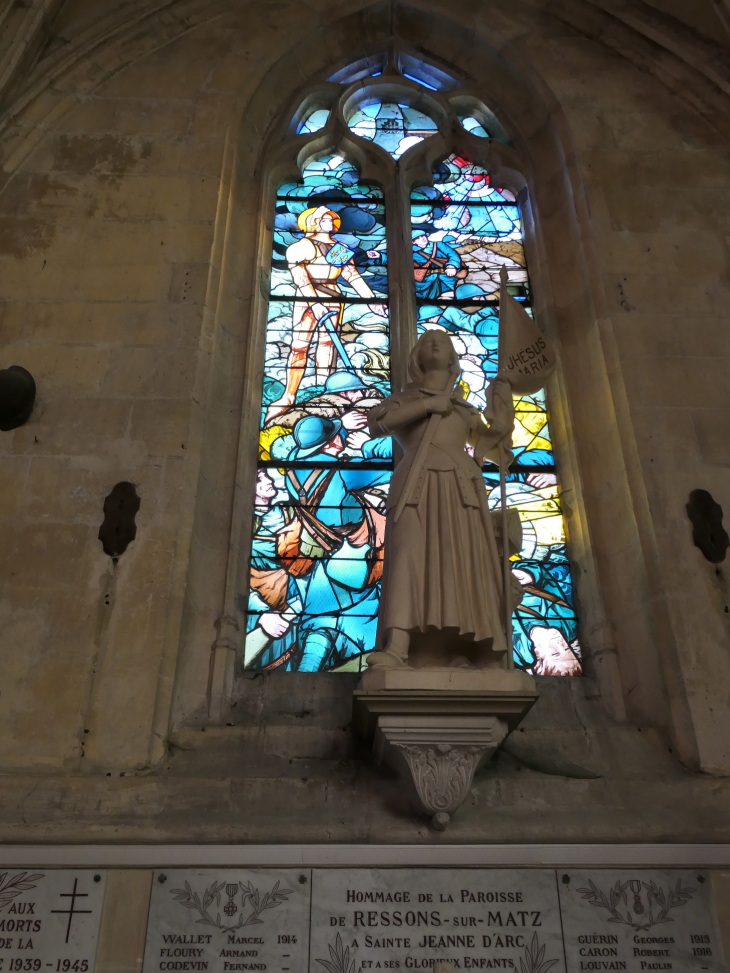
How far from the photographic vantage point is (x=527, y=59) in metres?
6.67

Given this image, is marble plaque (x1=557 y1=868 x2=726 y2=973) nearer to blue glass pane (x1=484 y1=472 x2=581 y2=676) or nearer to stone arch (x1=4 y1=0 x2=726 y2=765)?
stone arch (x1=4 y1=0 x2=726 y2=765)

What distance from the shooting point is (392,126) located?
708cm

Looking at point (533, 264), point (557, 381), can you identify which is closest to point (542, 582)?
point (557, 381)

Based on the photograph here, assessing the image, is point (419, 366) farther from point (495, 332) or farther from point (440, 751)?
point (440, 751)

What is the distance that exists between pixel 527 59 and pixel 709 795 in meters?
4.90

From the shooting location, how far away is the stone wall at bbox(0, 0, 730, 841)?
4.10 m

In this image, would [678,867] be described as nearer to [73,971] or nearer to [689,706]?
[689,706]

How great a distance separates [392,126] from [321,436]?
9.22 feet

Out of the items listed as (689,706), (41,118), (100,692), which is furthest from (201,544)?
(41,118)

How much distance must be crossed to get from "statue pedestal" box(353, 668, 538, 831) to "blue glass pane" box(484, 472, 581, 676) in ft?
3.29

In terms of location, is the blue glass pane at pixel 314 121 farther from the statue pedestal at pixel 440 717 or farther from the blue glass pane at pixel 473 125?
the statue pedestal at pixel 440 717

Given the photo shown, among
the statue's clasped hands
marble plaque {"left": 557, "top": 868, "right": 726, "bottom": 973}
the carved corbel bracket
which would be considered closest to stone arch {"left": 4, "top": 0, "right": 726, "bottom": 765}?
marble plaque {"left": 557, "top": 868, "right": 726, "bottom": 973}

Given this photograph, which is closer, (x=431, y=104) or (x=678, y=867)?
(x=678, y=867)

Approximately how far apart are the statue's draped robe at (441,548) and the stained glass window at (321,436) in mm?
Result: 770
